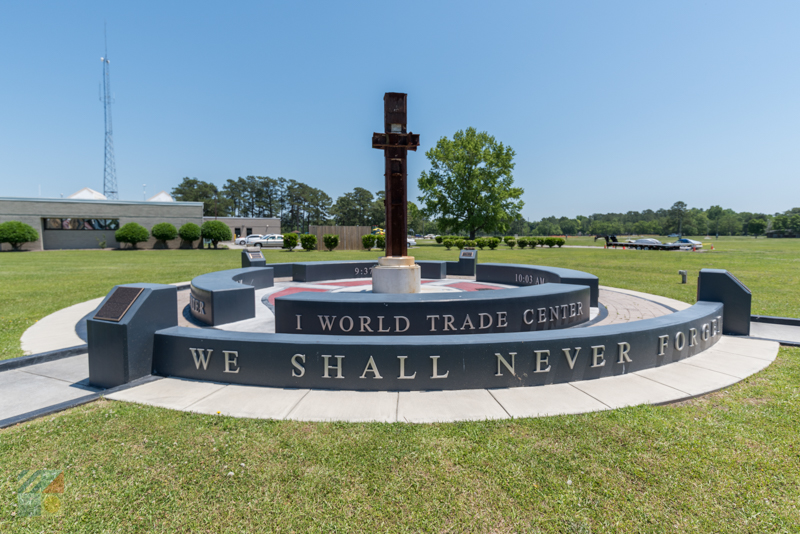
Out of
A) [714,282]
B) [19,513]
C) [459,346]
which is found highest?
[714,282]

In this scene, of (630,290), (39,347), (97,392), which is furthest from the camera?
(630,290)

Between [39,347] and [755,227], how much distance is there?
181 metres

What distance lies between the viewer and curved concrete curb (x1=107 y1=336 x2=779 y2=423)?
13.0ft

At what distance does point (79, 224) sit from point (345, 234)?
28.4 meters

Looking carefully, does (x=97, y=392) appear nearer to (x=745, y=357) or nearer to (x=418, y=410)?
(x=418, y=410)

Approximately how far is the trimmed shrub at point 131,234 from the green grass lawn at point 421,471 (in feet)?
140

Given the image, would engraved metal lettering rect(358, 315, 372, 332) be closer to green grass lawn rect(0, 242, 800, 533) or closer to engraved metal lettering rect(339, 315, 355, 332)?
engraved metal lettering rect(339, 315, 355, 332)

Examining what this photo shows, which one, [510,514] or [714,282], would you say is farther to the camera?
[714,282]

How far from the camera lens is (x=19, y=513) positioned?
2568 mm

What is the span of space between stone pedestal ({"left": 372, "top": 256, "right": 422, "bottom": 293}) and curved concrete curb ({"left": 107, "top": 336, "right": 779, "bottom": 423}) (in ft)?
16.9

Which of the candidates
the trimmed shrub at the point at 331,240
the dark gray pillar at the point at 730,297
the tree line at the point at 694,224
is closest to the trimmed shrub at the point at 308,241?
the trimmed shrub at the point at 331,240

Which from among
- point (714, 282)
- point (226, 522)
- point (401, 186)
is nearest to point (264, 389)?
point (226, 522)

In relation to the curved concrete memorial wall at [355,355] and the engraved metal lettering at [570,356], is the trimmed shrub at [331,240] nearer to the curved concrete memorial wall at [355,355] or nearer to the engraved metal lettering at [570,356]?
the curved concrete memorial wall at [355,355]

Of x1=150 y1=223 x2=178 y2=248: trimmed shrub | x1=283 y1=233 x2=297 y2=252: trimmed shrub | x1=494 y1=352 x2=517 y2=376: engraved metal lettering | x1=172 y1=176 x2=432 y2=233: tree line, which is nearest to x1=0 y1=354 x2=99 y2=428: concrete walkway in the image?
x1=494 y1=352 x2=517 y2=376: engraved metal lettering
